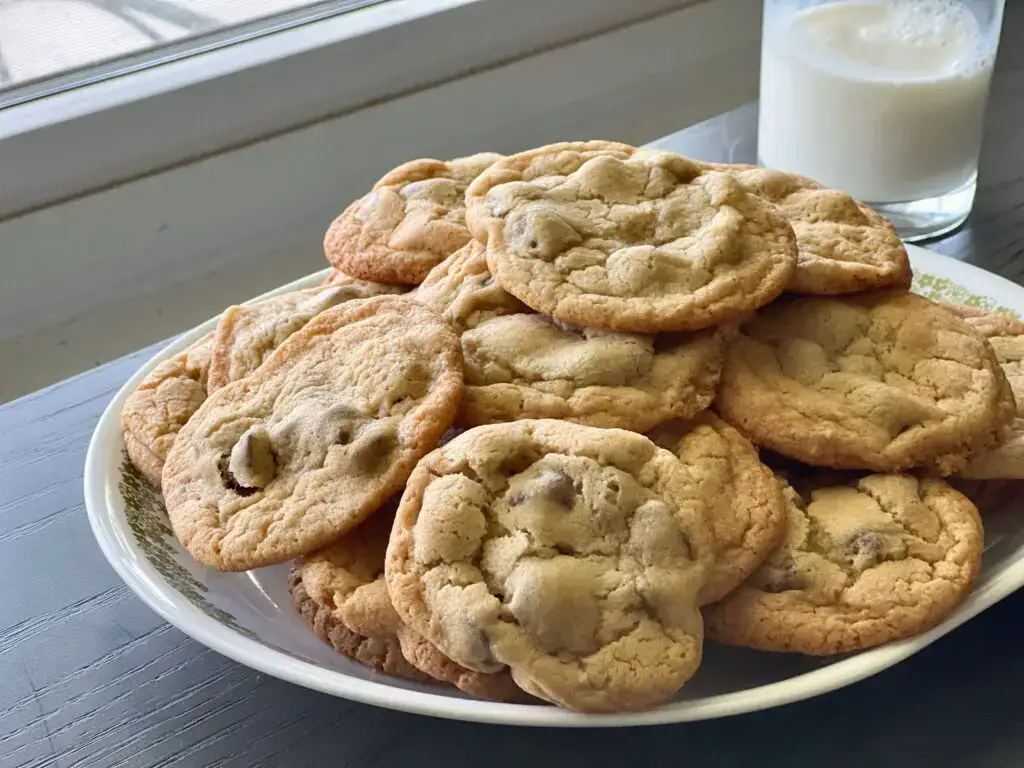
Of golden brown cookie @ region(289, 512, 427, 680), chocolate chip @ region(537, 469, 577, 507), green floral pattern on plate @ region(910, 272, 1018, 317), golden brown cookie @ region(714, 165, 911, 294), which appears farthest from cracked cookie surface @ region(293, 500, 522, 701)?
green floral pattern on plate @ region(910, 272, 1018, 317)

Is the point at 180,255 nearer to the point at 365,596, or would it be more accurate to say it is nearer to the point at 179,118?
the point at 179,118

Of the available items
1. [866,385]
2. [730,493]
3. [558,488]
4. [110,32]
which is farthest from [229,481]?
[110,32]

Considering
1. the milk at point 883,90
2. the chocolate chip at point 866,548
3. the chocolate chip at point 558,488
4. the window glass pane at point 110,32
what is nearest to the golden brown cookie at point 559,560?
the chocolate chip at point 558,488

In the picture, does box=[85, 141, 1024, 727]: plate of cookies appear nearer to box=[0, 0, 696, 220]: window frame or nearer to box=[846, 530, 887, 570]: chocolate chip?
box=[846, 530, 887, 570]: chocolate chip

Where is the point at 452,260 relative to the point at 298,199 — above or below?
above

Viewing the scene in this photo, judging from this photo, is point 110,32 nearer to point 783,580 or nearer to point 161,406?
point 161,406

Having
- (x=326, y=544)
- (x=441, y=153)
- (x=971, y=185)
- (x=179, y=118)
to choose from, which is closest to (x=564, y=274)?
(x=326, y=544)

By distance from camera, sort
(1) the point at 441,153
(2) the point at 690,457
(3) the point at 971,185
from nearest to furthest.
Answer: (2) the point at 690,457 → (3) the point at 971,185 → (1) the point at 441,153
